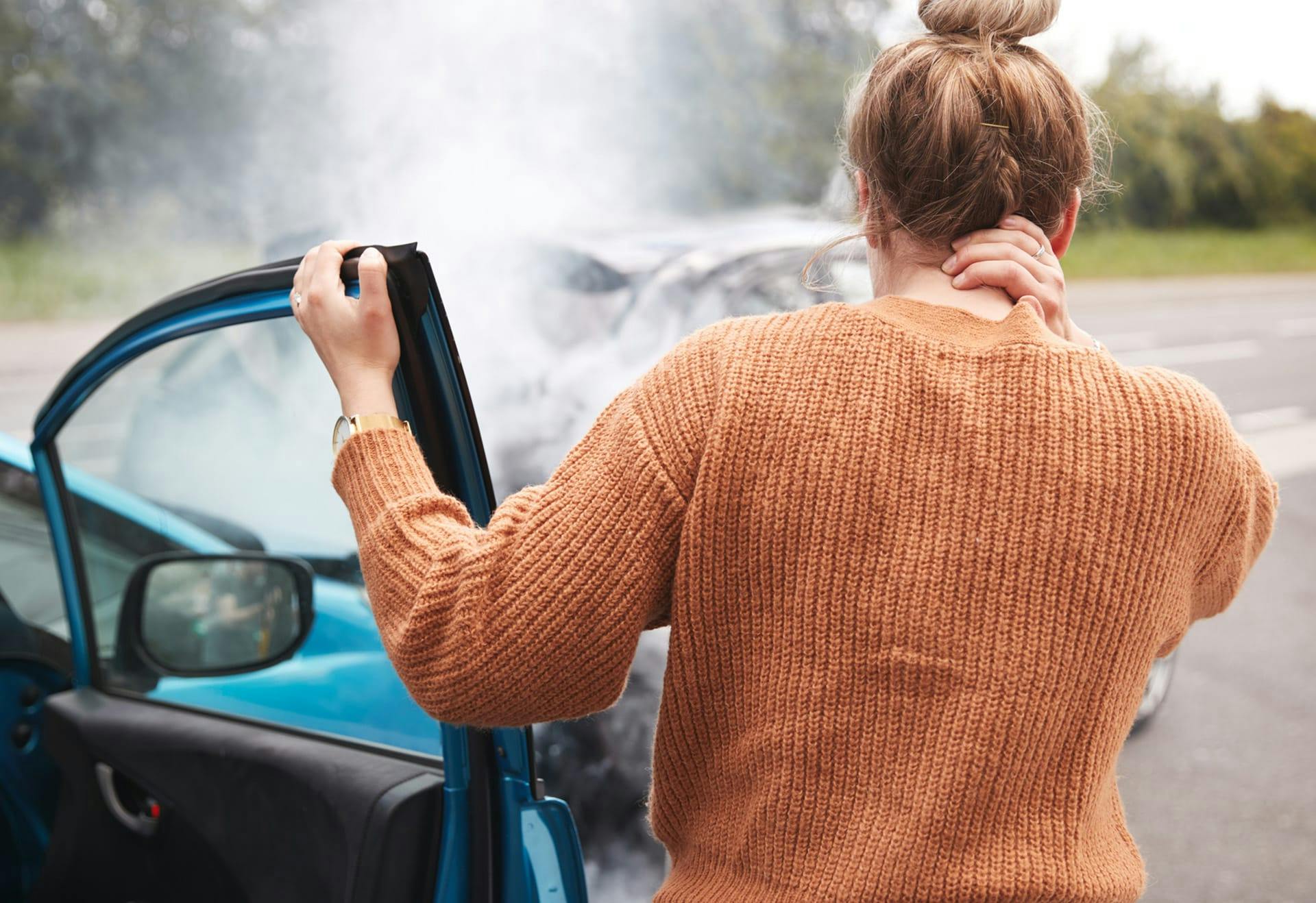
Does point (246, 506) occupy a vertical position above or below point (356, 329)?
below

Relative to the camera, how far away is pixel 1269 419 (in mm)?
8305

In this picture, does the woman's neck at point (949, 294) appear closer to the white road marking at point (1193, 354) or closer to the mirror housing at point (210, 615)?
the mirror housing at point (210, 615)

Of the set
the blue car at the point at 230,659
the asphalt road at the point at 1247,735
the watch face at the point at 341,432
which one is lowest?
the asphalt road at the point at 1247,735

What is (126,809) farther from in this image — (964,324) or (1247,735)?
(1247,735)

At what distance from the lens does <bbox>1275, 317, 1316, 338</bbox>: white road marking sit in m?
12.9

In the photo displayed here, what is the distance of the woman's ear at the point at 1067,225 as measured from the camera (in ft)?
3.64

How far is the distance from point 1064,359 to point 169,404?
6.36 feet

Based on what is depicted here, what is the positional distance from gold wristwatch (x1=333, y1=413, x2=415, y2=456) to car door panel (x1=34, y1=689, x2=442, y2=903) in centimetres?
48

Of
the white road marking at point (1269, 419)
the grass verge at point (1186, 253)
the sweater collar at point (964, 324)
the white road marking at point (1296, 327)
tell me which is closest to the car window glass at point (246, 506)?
the sweater collar at point (964, 324)

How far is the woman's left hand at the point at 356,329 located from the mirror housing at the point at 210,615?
0.67 metres

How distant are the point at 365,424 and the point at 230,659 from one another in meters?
0.90

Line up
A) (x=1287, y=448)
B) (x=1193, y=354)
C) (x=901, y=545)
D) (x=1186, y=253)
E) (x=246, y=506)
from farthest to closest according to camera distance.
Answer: (x=1186, y=253) → (x=1193, y=354) → (x=1287, y=448) → (x=246, y=506) → (x=901, y=545)

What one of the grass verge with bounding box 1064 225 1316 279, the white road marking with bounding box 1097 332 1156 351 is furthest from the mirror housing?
the grass verge with bounding box 1064 225 1316 279

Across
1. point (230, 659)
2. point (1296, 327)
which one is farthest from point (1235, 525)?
point (1296, 327)
